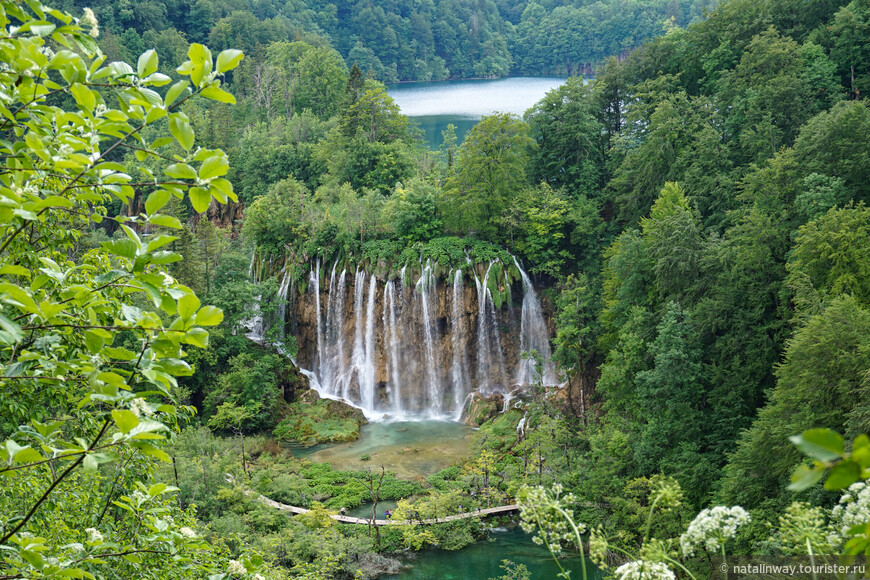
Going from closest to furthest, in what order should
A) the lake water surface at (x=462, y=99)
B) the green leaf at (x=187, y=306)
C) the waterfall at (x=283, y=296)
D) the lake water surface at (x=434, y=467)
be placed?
1. the green leaf at (x=187, y=306)
2. the lake water surface at (x=434, y=467)
3. the waterfall at (x=283, y=296)
4. the lake water surface at (x=462, y=99)

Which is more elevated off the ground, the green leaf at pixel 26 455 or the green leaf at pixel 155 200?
the green leaf at pixel 155 200

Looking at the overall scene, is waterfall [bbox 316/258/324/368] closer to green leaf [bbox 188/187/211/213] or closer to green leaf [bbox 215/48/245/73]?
green leaf [bbox 188/187/211/213]

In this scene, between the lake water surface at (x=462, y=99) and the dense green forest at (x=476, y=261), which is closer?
the dense green forest at (x=476, y=261)

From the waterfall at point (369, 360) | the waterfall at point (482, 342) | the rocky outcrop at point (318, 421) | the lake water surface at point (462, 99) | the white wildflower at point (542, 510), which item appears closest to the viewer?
the white wildflower at point (542, 510)

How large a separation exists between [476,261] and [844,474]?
2482 cm

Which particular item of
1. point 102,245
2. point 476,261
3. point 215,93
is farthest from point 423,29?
point 215,93

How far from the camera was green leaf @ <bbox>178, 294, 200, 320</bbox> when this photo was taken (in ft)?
8.29

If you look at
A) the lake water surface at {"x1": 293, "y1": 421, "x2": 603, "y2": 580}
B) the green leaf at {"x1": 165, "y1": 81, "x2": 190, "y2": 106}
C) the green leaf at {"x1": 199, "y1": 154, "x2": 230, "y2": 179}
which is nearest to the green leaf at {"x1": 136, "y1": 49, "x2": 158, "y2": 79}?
the green leaf at {"x1": 165, "y1": 81, "x2": 190, "y2": 106}

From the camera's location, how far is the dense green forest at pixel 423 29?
58531mm

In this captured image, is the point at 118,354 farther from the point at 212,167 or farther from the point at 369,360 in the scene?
the point at 369,360

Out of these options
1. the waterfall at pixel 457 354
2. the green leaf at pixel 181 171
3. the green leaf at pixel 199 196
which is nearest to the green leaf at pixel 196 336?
the green leaf at pixel 199 196

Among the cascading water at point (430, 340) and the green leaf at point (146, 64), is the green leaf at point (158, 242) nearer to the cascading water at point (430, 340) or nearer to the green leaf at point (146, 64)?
the green leaf at point (146, 64)

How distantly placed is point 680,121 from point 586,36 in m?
55.8

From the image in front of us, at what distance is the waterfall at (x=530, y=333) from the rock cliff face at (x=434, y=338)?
41 millimetres
